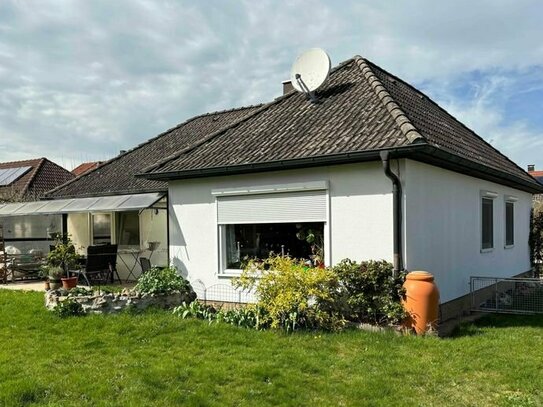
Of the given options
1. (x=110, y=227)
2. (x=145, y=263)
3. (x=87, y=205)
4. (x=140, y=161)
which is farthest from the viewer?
(x=140, y=161)

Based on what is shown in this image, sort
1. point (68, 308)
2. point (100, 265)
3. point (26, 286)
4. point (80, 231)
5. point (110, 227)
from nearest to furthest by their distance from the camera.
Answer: point (68, 308) < point (100, 265) < point (26, 286) < point (110, 227) < point (80, 231)

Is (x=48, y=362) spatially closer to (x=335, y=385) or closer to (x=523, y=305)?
(x=335, y=385)

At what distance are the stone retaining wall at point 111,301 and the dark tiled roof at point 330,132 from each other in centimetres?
371

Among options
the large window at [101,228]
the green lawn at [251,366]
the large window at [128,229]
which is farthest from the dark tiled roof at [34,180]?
the green lawn at [251,366]

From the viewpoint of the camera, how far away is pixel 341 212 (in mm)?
12297

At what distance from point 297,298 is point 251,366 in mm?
2586

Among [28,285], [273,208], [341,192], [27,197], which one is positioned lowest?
[28,285]

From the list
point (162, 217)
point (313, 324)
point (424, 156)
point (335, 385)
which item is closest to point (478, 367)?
point (335, 385)

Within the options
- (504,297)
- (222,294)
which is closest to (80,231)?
(222,294)

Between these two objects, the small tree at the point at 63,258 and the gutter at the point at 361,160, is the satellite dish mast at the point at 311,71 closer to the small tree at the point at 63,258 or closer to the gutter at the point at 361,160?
the gutter at the point at 361,160

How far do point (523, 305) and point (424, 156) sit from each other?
6271 mm

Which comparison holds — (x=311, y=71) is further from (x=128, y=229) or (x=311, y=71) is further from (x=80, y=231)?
(x=80, y=231)

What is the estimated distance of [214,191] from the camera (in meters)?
14.4

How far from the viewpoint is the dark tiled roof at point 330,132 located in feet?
39.7
